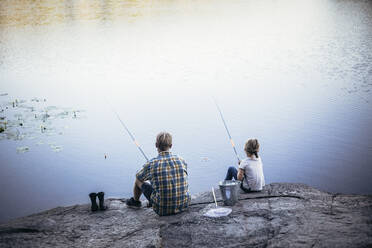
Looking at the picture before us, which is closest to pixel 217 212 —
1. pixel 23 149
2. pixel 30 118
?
pixel 23 149

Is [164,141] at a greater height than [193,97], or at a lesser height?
lesser

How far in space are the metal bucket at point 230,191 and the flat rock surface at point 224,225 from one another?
86 mm

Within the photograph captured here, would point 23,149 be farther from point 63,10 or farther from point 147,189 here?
point 63,10

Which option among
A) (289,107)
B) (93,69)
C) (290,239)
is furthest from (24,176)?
(93,69)

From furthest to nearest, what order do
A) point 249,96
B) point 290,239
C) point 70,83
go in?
point 70,83, point 249,96, point 290,239

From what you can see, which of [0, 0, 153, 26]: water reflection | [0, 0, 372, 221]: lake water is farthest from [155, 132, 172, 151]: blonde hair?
[0, 0, 153, 26]: water reflection

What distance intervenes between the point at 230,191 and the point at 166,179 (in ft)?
2.18

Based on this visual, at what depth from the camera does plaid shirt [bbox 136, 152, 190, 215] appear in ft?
13.0

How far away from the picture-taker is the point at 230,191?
4.16 m

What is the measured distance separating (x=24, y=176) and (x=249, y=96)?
17.5 ft

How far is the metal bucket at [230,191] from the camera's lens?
414 cm

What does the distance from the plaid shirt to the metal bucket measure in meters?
0.38

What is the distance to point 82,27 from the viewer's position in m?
21.4

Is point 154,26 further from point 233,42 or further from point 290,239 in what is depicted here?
point 290,239
